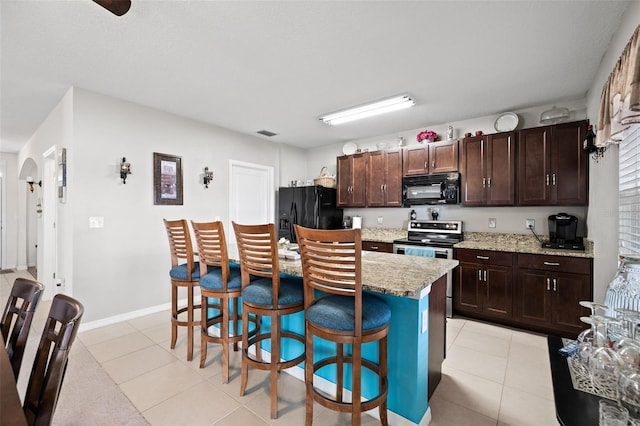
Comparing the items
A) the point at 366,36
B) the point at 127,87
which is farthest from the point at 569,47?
the point at 127,87

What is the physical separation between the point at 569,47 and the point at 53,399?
373 cm

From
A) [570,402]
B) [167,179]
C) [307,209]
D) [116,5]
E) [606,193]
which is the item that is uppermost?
[116,5]

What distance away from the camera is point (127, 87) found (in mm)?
3070

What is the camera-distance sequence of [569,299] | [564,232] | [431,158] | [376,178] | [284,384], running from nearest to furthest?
[284,384] < [569,299] < [564,232] < [431,158] < [376,178]

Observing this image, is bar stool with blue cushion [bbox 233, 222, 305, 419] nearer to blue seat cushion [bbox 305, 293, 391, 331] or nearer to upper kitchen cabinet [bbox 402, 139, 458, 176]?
blue seat cushion [bbox 305, 293, 391, 331]

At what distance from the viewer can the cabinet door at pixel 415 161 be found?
4.14 metres

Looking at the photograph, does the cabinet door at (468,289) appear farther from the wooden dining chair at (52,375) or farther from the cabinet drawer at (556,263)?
the wooden dining chair at (52,375)

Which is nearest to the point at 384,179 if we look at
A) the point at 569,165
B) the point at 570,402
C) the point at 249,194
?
the point at 569,165

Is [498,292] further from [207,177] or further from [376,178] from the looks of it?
[207,177]

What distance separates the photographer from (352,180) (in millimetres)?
4914

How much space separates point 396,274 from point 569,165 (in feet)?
9.51

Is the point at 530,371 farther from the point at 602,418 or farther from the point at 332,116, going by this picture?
the point at 332,116

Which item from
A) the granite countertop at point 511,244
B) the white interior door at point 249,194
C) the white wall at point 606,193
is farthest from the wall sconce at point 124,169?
the white wall at point 606,193

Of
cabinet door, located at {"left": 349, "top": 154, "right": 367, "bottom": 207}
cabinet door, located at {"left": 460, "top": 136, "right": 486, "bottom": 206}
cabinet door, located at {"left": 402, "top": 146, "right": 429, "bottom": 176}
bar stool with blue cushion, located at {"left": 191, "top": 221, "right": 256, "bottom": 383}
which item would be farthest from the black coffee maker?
bar stool with blue cushion, located at {"left": 191, "top": 221, "right": 256, "bottom": 383}
